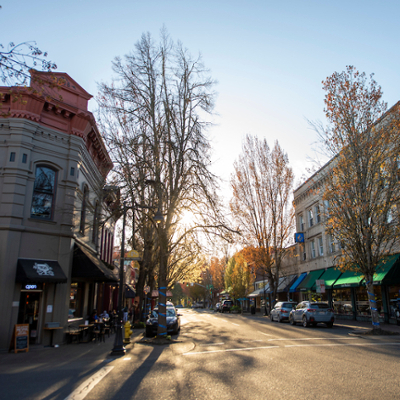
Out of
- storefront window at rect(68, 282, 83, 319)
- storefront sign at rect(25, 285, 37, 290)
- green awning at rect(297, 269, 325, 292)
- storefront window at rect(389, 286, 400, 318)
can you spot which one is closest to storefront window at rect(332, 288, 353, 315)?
green awning at rect(297, 269, 325, 292)

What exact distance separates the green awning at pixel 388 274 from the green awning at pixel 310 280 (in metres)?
10.3

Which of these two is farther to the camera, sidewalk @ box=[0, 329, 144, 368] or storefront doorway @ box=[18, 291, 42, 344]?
storefront doorway @ box=[18, 291, 42, 344]

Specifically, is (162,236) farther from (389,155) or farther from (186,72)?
(389,155)

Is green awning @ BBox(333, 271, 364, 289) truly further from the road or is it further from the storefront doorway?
the storefront doorway

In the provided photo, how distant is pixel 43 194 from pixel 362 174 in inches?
625

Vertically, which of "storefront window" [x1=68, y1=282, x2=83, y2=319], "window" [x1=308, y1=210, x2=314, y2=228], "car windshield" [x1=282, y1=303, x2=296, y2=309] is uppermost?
"window" [x1=308, y1=210, x2=314, y2=228]

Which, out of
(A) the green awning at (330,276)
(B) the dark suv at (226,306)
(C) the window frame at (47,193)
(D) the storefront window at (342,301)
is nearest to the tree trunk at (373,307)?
(A) the green awning at (330,276)

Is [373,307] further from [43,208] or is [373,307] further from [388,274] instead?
[43,208]

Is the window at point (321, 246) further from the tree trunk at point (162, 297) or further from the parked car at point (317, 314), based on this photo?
the tree trunk at point (162, 297)

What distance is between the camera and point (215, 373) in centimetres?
837

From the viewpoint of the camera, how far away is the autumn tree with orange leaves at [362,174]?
1786 centimetres

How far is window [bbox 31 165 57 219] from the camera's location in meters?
15.7

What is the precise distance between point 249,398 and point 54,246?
12153 millimetres

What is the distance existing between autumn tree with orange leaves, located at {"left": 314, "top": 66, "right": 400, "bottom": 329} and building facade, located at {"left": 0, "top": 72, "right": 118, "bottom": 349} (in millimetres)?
12371
